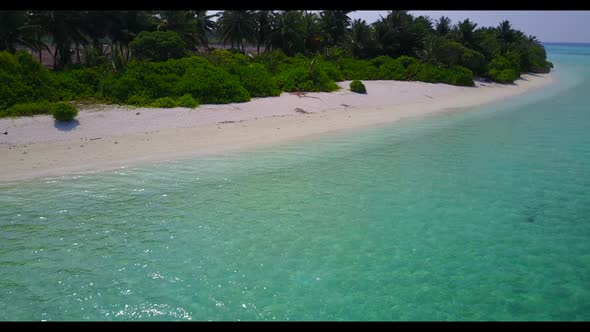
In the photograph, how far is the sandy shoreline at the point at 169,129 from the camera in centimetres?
1426

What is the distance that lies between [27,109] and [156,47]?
11625 millimetres

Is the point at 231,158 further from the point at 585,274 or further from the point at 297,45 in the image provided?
the point at 297,45

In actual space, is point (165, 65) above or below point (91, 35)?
below

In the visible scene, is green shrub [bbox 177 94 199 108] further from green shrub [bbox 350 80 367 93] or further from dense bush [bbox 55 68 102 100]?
green shrub [bbox 350 80 367 93]

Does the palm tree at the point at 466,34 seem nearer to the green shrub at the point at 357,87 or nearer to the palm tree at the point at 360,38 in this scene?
the palm tree at the point at 360,38

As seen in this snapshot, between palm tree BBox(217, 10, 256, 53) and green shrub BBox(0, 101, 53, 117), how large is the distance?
25.2 m

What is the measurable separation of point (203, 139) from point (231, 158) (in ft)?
9.36

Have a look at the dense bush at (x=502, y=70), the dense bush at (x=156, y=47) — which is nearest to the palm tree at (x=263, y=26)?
the dense bush at (x=156, y=47)

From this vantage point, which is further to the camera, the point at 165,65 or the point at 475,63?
the point at 475,63

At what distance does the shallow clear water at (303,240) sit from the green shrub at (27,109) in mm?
6888

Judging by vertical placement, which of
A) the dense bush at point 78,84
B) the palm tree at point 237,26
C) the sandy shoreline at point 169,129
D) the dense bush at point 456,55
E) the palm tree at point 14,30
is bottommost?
the sandy shoreline at point 169,129

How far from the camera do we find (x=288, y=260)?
320 inches

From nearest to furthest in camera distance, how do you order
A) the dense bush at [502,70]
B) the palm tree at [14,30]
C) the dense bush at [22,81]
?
the dense bush at [22,81], the palm tree at [14,30], the dense bush at [502,70]

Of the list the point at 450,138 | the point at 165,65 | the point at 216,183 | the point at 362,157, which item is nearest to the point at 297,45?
the point at 165,65
